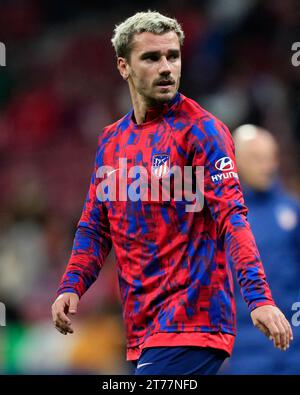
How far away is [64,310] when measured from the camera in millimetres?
4434

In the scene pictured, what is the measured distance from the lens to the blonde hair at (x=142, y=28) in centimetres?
445

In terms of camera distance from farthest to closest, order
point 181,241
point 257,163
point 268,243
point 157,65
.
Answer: point 257,163, point 268,243, point 157,65, point 181,241

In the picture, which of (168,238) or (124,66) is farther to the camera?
(124,66)

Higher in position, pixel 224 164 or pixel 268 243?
pixel 268 243

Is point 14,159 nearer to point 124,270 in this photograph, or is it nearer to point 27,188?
point 27,188

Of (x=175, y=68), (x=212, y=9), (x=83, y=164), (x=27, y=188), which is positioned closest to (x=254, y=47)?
(x=212, y=9)

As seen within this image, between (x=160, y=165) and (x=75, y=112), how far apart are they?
8.60 metres

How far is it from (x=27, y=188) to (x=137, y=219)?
26.2 feet

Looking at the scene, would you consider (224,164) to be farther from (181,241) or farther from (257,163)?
(257,163)

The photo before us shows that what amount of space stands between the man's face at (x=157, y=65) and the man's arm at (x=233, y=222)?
277 mm

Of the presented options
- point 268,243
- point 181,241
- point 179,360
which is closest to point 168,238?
point 181,241

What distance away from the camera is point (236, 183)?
162 inches

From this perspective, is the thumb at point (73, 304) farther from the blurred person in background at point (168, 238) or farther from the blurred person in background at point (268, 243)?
the blurred person in background at point (268, 243)

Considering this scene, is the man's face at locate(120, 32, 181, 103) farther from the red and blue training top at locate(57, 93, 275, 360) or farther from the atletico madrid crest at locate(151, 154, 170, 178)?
the atletico madrid crest at locate(151, 154, 170, 178)
